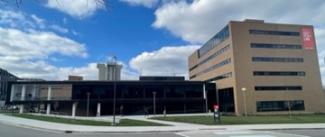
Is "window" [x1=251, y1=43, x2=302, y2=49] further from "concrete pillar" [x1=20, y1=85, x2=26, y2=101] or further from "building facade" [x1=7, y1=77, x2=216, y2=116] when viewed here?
"concrete pillar" [x1=20, y1=85, x2=26, y2=101]

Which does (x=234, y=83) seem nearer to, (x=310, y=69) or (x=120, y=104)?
(x=310, y=69)

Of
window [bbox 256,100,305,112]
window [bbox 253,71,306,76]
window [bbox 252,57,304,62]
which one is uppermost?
window [bbox 252,57,304,62]

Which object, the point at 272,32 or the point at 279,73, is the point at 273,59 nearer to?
the point at 279,73

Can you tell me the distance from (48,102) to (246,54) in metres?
37.6

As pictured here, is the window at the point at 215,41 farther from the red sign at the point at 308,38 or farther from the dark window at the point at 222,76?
the red sign at the point at 308,38

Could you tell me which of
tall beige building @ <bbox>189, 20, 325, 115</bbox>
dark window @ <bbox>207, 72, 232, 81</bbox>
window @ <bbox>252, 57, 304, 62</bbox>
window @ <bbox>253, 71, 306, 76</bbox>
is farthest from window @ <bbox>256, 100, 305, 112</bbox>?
window @ <bbox>252, 57, 304, 62</bbox>

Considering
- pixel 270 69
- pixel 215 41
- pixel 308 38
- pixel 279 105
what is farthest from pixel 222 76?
pixel 308 38

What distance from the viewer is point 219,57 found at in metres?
59.2

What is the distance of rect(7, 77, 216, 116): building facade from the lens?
51.4 meters

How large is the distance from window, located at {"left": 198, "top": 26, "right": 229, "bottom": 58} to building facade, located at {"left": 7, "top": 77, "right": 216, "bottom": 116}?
1037 centimetres

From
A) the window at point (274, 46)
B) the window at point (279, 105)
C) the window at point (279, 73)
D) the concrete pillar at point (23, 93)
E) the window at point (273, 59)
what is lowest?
the window at point (279, 105)

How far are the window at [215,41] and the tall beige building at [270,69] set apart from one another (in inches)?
23.3

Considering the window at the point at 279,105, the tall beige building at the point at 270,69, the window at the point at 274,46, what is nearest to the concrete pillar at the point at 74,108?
the tall beige building at the point at 270,69

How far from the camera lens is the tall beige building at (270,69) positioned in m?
51.2
